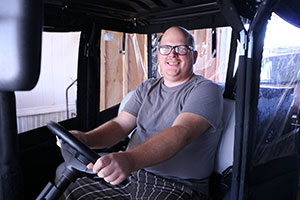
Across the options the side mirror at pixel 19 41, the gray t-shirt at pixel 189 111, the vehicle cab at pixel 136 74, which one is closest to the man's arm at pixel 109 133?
the gray t-shirt at pixel 189 111

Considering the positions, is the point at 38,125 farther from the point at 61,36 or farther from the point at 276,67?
the point at 276,67

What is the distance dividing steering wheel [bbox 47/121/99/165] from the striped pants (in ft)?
1.52

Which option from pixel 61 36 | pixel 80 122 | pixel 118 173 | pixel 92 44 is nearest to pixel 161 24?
pixel 92 44

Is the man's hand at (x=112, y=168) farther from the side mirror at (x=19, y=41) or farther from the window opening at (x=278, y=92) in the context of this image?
the window opening at (x=278, y=92)

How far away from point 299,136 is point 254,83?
40.2 inches

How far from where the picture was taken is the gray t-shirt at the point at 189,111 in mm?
1751

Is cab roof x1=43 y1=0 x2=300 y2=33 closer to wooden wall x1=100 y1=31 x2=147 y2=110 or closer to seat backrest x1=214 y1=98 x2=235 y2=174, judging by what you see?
wooden wall x1=100 y1=31 x2=147 y2=110

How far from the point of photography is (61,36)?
2.38 m

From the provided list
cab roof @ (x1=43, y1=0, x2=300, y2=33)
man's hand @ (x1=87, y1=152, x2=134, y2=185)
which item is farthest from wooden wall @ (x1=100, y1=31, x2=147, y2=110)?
man's hand @ (x1=87, y1=152, x2=134, y2=185)

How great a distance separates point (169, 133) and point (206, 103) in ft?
1.23

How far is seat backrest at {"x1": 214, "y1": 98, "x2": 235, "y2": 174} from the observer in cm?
191

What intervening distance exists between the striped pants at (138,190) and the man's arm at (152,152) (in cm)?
35

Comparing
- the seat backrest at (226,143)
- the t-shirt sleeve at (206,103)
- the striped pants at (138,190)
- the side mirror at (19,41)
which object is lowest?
the striped pants at (138,190)

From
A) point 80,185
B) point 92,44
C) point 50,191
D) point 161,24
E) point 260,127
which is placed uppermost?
point 161,24
